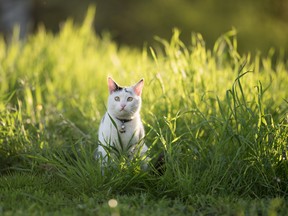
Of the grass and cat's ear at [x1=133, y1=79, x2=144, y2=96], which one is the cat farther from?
the grass

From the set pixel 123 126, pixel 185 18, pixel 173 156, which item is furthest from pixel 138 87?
pixel 185 18

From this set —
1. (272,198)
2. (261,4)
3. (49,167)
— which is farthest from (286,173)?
(261,4)

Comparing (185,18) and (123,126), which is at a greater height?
(185,18)

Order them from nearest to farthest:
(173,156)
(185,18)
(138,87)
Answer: (173,156) < (138,87) < (185,18)

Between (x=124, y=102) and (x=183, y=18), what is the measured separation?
A: 1211cm

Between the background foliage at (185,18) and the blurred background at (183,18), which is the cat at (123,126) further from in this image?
the background foliage at (185,18)

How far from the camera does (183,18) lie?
1573 centimetres

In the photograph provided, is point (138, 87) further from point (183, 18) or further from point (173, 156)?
point (183, 18)

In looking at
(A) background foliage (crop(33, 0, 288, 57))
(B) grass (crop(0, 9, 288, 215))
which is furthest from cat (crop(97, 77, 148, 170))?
(A) background foliage (crop(33, 0, 288, 57))

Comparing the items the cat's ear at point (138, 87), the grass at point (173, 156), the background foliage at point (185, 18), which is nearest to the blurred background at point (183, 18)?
the background foliage at point (185, 18)

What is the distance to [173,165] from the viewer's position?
12.5 ft

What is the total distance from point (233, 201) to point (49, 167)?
153 centimetres

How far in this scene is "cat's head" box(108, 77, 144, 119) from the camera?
3957 millimetres

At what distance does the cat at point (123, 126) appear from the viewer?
3.97 meters
